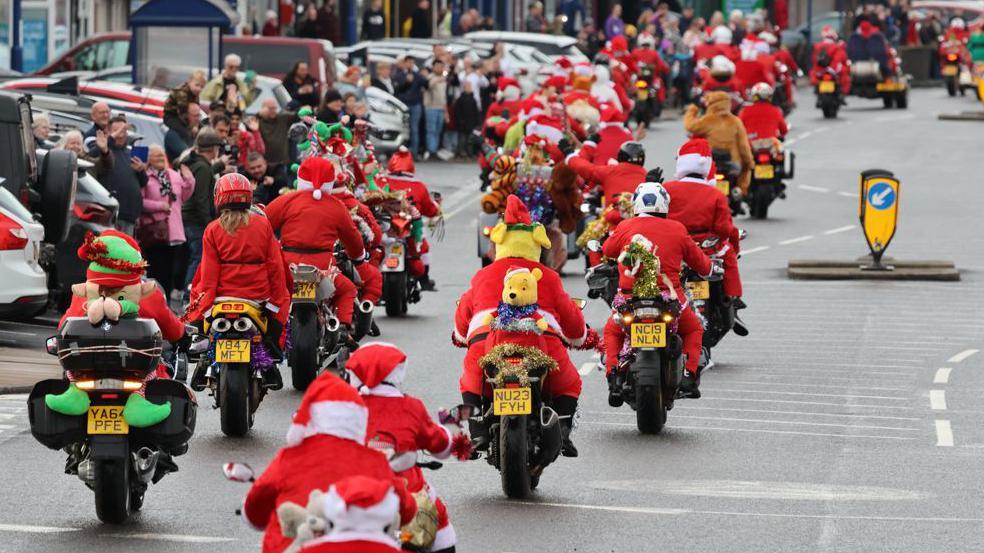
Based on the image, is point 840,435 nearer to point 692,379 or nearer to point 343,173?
point 692,379

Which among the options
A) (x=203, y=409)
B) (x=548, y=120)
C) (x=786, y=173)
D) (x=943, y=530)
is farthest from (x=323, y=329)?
(x=786, y=173)

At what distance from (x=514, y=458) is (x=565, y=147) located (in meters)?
11.4

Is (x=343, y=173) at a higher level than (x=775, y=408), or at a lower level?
higher

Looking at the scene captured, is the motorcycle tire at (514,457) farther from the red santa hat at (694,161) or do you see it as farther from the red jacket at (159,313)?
the red santa hat at (694,161)

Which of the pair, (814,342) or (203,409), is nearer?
(203,409)

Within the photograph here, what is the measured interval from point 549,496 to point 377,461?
16.0ft

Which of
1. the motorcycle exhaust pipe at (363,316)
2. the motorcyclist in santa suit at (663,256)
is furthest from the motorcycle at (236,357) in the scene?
the motorcycle exhaust pipe at (363,316)

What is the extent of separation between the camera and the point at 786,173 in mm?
32250

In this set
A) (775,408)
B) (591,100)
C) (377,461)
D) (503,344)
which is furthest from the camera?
(591,100)

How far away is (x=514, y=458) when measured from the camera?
42.1 ft

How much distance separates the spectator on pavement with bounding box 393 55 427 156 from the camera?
128ft

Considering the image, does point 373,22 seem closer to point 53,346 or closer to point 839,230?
point 839,230

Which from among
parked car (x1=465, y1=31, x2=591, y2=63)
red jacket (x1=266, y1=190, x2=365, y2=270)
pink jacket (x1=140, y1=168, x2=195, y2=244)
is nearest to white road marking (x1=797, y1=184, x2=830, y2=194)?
parked car (x1=465, y1=31, x2=591, y2=63)

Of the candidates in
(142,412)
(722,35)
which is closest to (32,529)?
(142,412)
